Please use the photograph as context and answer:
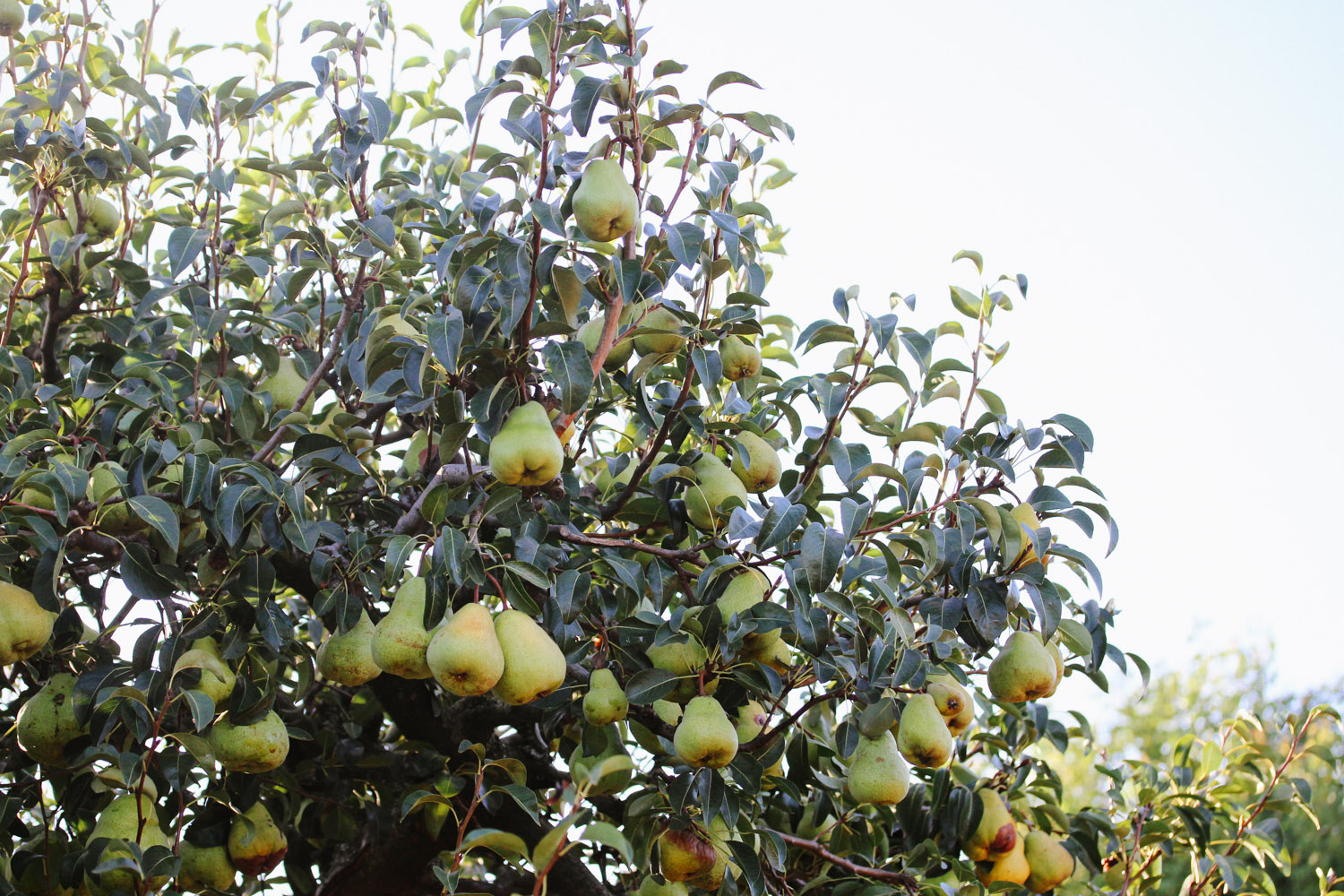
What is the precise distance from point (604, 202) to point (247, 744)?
114 cm

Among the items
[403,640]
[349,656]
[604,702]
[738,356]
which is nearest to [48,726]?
[349,656]

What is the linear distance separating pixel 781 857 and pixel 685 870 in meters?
0.18

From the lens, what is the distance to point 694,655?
76.3 inches

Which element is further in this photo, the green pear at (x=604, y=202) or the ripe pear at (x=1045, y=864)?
the ripe pear at (x=1045, y=864)

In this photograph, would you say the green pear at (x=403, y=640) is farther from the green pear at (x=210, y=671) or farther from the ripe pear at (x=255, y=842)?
the ripe pear at (x=255, y=842)

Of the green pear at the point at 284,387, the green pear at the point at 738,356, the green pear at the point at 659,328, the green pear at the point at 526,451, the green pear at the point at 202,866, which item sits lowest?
the green pear at the point at 202,866

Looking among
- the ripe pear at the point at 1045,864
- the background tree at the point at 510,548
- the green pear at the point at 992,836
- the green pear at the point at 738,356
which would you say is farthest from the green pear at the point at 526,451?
the ripe pear at the point at 1045,864

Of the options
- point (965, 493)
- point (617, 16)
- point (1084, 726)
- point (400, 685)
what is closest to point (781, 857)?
point (965, 493)

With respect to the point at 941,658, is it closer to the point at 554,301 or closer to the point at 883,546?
the point at 883,546

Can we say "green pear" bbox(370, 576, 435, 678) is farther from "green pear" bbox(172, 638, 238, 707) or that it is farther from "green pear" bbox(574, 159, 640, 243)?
"green pear" bbox(574, 159, 640, 243)

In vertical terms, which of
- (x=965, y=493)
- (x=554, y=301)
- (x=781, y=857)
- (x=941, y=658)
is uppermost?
(x=554, y=301)

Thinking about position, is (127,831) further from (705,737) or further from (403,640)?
(705,737)

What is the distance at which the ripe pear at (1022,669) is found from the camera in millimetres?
1941

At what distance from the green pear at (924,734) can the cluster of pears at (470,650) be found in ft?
2.09
